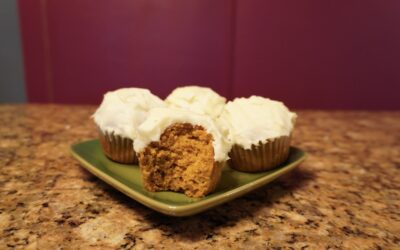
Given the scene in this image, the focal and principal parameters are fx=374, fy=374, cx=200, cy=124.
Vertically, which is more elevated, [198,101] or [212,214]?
[198,101]

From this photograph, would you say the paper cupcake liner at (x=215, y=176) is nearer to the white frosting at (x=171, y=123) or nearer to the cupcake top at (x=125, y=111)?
the white frosting at (x=171, y=123)

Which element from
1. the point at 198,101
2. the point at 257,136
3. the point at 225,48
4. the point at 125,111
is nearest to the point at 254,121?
A: the point at 257,136

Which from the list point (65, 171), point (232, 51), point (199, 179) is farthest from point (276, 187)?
point (232, 51)

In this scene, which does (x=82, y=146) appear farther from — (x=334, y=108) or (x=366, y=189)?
(x=334, y=108)

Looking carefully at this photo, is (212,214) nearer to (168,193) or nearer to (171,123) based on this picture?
(168,193)

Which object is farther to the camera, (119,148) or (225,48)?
(225,48)

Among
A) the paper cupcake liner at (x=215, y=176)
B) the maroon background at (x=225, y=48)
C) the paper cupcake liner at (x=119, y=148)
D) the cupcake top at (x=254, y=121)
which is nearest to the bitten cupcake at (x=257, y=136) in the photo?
the cupcake top at (x=254, y=121)
